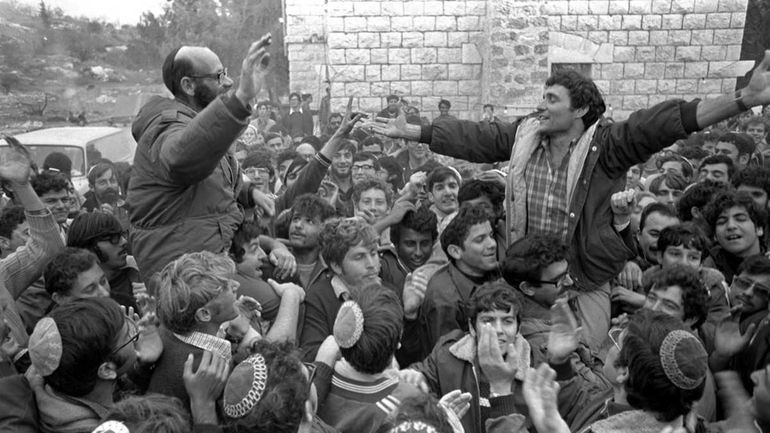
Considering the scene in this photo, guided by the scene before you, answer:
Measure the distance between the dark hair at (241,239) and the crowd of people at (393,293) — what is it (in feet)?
0.04

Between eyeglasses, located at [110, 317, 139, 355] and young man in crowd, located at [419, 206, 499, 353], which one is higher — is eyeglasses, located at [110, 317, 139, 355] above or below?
above

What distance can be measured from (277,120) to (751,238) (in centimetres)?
1167

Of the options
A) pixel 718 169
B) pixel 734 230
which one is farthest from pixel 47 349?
pixel 718 169

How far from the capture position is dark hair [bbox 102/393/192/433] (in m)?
2.05

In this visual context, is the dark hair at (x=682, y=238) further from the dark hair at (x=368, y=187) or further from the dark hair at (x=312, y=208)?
the dark hair at (x=368, y=187)

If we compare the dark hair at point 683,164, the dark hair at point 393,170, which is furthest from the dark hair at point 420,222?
the dark hair at point 683,164

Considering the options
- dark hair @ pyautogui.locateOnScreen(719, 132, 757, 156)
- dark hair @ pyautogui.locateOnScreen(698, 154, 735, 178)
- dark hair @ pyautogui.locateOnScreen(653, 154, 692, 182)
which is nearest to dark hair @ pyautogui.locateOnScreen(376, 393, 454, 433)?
dark hair @ pyautogui.locateOnScreen(698, 154, 735, 178)

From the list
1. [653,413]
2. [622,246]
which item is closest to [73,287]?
[653,413]

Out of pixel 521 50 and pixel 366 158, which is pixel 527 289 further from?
pixel 521 50

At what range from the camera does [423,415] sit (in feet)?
6.79

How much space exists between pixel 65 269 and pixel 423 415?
81.4 inches

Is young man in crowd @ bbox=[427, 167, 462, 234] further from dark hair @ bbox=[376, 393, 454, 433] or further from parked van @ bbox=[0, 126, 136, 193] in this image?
parked van @ bbox=[0, 126, 136, 193]

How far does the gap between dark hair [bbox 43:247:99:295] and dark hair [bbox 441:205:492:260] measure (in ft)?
5.86

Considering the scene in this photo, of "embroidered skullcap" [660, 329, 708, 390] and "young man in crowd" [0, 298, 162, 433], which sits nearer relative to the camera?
"embroidered skullcap" [660, 329, 708, 390]
